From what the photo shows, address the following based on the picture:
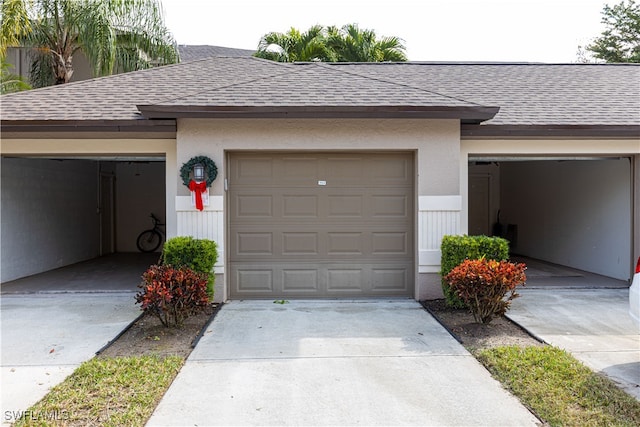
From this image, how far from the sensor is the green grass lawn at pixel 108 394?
11.5ft

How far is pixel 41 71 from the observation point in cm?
1398

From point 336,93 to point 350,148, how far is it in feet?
2.85

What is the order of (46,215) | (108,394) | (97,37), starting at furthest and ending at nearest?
(97,37)
(46,215)
(108,394)

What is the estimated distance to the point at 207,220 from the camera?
7.13m

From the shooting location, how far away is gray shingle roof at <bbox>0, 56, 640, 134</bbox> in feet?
22.7

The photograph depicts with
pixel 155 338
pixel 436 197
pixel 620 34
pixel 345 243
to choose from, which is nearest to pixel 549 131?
pixel 436 197

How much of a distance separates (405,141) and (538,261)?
22.0ft

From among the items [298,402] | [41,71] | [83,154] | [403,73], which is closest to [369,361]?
[298,402]

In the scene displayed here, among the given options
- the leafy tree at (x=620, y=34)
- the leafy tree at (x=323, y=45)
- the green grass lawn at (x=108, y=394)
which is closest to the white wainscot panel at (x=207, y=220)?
the green grass lawn at (x=108, y=394)

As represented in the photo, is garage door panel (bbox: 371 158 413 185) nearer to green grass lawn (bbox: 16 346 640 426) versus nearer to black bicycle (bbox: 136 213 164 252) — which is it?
green grass lawn (bbox: 16 346 640 426)

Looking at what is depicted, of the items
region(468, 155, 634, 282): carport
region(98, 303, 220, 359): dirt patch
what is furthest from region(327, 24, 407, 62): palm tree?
region(98, 303, 220, 359): dirt patch

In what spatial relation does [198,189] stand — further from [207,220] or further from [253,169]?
[253,169]

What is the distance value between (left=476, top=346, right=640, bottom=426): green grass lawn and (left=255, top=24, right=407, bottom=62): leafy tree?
11616 mm

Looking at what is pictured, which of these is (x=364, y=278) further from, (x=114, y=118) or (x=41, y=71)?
(x=41, y=71)
